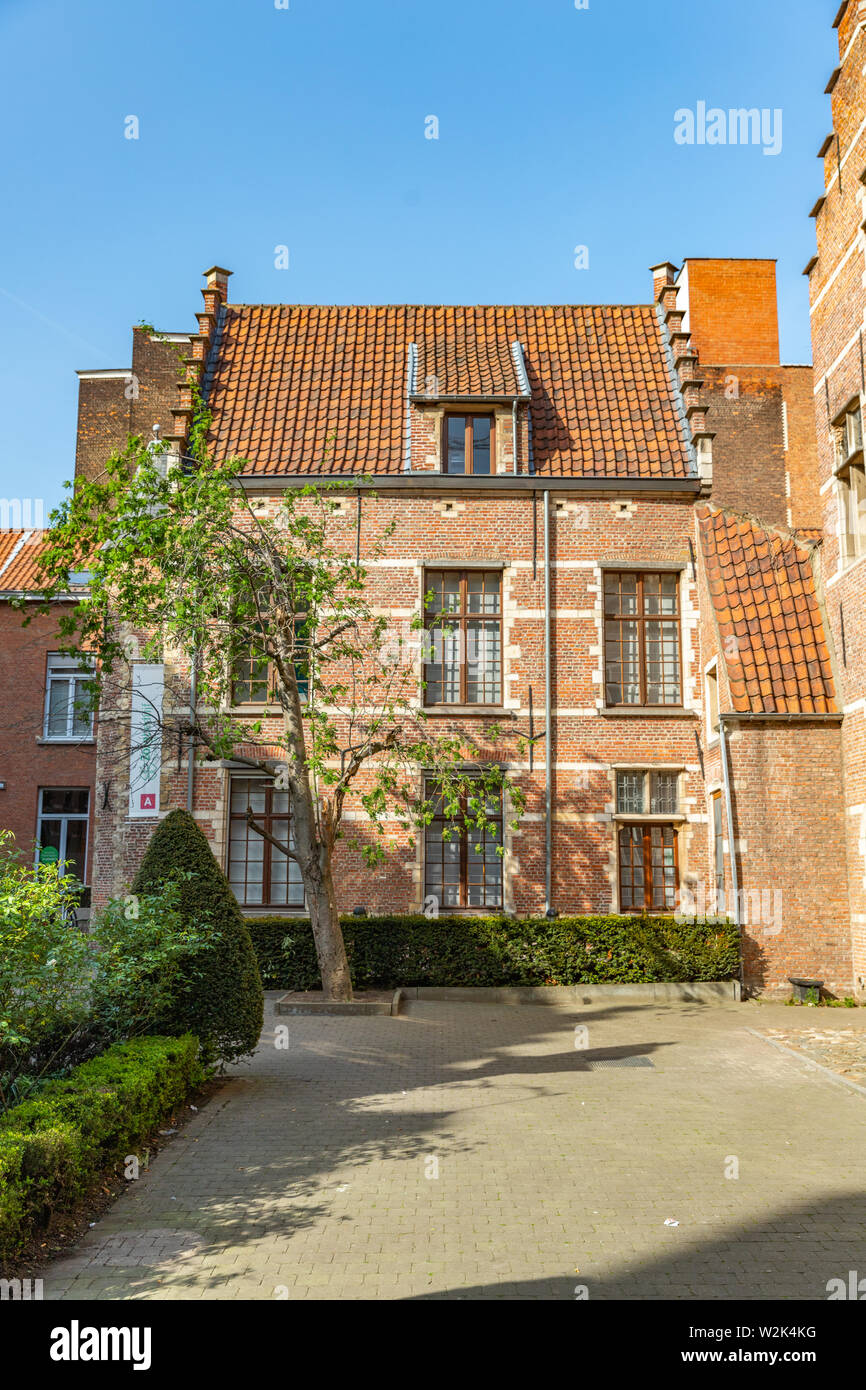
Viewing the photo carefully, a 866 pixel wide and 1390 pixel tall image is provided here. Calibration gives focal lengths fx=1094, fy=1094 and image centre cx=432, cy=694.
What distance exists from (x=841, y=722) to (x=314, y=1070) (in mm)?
10094

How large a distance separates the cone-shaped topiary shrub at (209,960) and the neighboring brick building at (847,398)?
993 centimetres

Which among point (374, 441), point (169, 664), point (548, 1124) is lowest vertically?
point (548, 1124)

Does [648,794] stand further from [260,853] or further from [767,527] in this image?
[260,853]

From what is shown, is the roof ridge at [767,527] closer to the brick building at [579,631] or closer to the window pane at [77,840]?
the brick building at [579,631]

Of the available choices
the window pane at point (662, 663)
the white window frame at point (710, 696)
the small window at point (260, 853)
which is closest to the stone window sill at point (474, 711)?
the window pane at point (662, 663)

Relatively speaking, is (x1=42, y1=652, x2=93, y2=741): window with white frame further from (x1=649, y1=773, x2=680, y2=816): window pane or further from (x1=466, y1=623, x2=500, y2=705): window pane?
(x1=649, y1=773, x2=680, y2=816): window pane

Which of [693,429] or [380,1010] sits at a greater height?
[693,429]

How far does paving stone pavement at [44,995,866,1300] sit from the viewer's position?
5797mm

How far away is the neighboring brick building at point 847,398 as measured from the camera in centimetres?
1608

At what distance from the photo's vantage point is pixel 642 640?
773 inches

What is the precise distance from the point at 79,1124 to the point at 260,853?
12.4 m

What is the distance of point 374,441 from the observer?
66.9ft

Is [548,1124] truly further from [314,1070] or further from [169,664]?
Result: [169,664]

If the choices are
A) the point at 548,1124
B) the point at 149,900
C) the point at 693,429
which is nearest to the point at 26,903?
the point at 149,900
